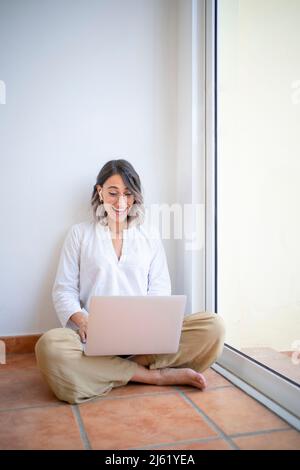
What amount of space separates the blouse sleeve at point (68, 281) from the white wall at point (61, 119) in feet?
0.53

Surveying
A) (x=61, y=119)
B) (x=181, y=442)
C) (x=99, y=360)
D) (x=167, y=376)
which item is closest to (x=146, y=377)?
(x=167, y=376)

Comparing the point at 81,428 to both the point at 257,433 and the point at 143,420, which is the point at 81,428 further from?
the point at 257,433

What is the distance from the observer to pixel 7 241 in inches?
66.4

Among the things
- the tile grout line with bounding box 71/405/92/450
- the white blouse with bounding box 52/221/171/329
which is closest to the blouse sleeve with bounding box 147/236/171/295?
the white blouse with bounding box 52/221/171/329

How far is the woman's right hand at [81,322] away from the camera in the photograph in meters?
1.38

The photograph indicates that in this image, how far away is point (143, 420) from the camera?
3.59ft

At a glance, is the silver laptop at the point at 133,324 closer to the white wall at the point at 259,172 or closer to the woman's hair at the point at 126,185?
the white wall at the point at 259,172

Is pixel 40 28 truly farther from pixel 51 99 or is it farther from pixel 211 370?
pixel 211 370

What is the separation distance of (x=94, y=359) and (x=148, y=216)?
0.76m

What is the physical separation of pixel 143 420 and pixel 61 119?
4.24 ft

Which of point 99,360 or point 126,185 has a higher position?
point 126,185

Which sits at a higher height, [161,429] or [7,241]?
[7,241]

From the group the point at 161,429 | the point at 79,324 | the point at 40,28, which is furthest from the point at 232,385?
the point at 40,28

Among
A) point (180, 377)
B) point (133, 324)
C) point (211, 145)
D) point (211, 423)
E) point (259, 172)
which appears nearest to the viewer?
point (211, 423)
